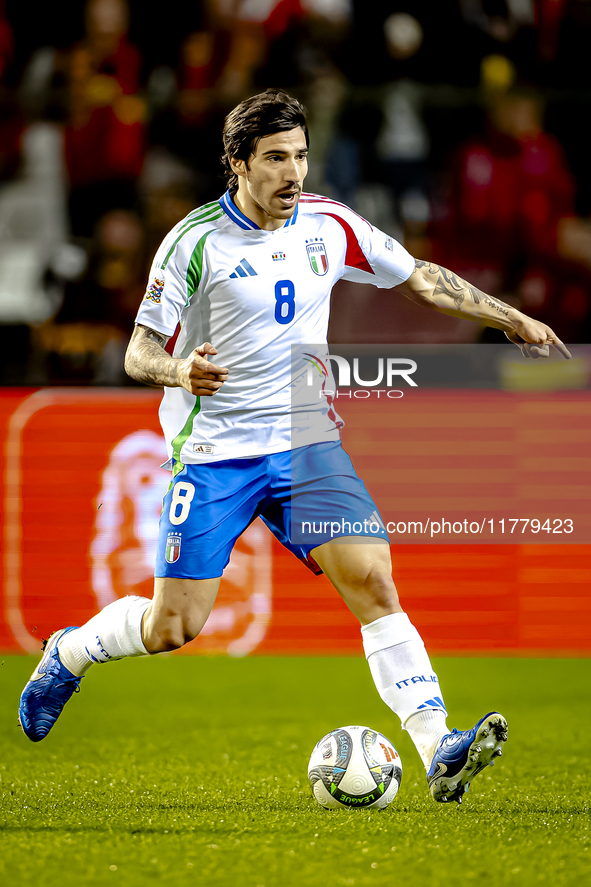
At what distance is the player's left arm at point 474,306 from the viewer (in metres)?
3.73

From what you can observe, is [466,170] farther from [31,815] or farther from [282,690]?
[31,815]

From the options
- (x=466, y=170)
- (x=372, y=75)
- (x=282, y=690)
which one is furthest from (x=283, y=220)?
(x=372, y=75)

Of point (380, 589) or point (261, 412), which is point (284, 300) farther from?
point (380, 589)

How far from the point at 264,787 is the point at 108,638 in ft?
2.40

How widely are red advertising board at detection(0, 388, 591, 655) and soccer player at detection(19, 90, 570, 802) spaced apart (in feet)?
8.04

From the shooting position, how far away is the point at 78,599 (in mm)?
6363

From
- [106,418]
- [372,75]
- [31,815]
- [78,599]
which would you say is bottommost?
[31,815]

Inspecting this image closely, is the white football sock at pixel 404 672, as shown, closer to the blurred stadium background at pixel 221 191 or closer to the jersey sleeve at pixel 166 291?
the jersey sleeve at pixel 166 291

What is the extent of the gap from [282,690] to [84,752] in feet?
4.55

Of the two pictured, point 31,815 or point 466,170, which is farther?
point 466,170

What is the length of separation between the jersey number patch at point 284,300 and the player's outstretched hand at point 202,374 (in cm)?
60

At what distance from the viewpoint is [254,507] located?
3713 mm

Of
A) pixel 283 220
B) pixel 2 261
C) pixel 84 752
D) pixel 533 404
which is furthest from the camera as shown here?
pixel 2 261

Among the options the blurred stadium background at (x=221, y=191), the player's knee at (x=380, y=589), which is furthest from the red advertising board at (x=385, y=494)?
the player's knee at (x=380, y=589)
